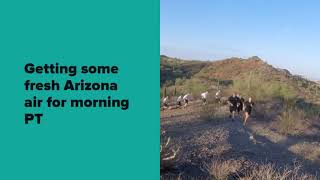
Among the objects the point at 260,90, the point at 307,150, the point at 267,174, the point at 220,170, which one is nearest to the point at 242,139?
the point at 307,150

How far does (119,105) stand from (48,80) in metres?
0.57

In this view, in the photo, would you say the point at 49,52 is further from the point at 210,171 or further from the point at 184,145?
the point at 184,145

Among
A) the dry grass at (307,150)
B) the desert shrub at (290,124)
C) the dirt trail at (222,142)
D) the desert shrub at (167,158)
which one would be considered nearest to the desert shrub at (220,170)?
the dirt trail at (222,142)

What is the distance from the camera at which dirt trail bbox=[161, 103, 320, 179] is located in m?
15.2

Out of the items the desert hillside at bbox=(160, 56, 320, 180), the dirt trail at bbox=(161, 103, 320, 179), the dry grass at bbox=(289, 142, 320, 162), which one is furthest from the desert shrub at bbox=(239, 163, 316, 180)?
the dry grass at bbox=(289, 142, 320, 162)

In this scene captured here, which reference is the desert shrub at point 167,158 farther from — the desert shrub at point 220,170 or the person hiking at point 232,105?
the person hiking at point 232,105

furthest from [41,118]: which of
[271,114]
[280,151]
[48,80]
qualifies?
[271,114]

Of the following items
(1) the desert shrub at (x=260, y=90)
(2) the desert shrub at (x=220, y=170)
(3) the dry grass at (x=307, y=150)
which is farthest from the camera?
(1) the desert shrub at (x=260, y=90)

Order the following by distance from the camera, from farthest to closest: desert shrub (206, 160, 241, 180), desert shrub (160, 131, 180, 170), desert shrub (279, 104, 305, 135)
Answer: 1. desert shrub (279, 104, 305, 135)
2. desert shrub (160, 131, 180, 170)
3. desert shrub (206, 160, 241, 180)

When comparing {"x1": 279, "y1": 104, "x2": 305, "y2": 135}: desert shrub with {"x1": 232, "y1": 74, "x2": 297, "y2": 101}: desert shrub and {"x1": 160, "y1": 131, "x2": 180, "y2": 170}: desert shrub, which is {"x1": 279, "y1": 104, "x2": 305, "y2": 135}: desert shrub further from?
{"x1": 160, "y1": 131, "x2": 180, "y2": 170}: desert shrub

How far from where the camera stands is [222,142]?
18.1m

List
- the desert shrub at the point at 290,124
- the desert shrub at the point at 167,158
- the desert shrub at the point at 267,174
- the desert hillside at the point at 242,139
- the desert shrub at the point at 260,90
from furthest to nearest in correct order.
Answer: the desert shrub at the point at 260,90 < the desert shrub at the point at 290,124 < the desert hillside at the point at 242,139 < the desert shrub at the point at 167,158 < the desert shrub at the point at 267,174

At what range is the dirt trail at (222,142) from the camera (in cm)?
1522

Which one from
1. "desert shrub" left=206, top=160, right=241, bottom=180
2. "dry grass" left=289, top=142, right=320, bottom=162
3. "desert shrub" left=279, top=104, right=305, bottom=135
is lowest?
"dry grass" left=289, top=142, right=320, bottom=162
